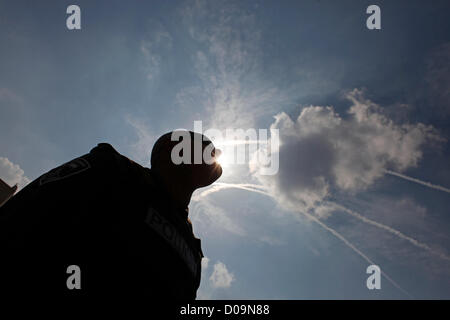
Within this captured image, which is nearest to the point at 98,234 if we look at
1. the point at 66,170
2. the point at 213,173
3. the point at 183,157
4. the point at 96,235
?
the point at 96,235

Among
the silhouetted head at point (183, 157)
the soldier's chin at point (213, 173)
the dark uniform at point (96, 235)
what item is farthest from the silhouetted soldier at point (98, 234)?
the soldier's chin at point (213, 173)

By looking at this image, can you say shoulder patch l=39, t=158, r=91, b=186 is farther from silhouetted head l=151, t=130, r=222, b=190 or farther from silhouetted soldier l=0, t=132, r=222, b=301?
silhouetted head l=151, t=130, r=222, b=190

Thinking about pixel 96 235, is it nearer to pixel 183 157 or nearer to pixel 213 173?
pixel 183 157

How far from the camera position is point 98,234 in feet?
5.95

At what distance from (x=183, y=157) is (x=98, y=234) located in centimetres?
200

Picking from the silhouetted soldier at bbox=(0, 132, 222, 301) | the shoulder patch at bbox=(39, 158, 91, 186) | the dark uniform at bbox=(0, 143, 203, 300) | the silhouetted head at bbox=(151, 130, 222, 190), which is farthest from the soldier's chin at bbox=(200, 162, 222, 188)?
the shoulder patch at bbox=(39, 158, 91, 186)

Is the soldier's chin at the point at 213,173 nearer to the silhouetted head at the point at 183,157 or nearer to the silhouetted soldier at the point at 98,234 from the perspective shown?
the silhouetted head at the point at 183,157

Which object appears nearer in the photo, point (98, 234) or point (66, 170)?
point (98, 234)

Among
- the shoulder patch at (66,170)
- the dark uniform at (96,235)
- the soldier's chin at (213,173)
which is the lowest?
the dark uniform at (96,235)

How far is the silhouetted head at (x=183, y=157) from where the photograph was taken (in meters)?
3.61

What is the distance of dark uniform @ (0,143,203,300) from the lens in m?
1.38

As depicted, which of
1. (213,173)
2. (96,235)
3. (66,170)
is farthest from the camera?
(213,173)

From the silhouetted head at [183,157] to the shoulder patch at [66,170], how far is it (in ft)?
4.90
